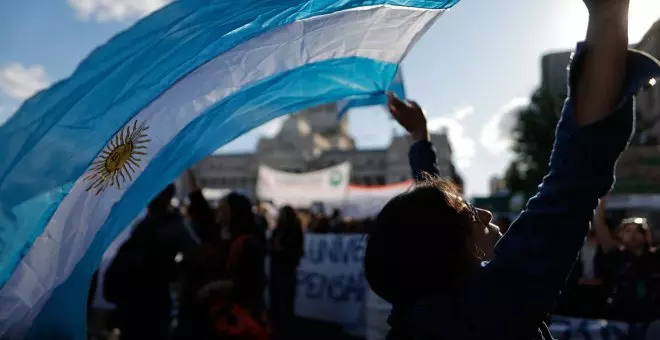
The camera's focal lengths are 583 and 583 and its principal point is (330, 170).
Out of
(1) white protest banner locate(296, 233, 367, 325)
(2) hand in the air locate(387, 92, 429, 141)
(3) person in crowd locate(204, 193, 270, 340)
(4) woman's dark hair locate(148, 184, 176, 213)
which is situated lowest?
(1) white protest banner locate(296, 233, 367, 325)

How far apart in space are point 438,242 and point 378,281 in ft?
0.58

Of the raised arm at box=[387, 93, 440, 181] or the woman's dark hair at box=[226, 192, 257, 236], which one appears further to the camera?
the woman's dark hair at box=[226, 192, 257, 236]

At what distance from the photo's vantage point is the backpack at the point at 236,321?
346cm

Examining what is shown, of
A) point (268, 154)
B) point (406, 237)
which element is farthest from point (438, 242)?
point (268, 154)

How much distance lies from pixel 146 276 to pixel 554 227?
3.16m

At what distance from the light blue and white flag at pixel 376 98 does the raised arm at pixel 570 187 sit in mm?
1704

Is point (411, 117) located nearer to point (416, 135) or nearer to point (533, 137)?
point (416, 135)

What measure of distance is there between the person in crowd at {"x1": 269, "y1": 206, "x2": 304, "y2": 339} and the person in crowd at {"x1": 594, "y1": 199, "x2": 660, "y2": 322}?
12.9 ft

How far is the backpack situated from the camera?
3.46 m

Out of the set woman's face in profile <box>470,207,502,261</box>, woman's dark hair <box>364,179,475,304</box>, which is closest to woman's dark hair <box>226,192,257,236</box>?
woman's face in profile <box>470,207,502,261</box>

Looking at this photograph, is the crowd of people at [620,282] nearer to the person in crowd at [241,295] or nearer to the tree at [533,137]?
the person in crowd at [241,295]

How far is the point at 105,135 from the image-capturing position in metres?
2.01

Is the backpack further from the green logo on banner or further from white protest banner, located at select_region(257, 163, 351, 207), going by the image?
the green logo on banner

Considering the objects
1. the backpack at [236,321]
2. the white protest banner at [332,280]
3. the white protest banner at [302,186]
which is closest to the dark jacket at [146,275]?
the backpack at [236,321]
